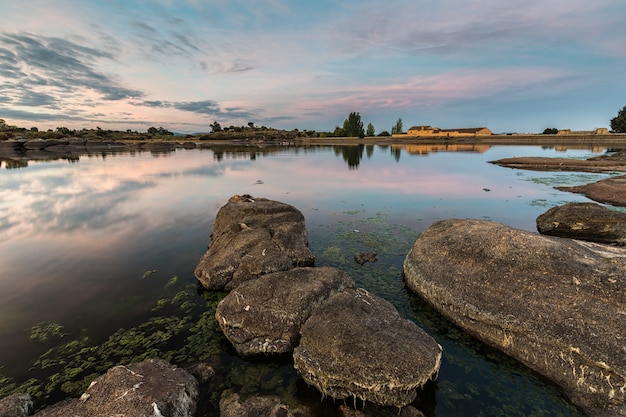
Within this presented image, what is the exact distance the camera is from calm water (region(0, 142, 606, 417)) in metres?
8.73

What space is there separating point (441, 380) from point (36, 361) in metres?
13.3

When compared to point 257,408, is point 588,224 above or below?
above

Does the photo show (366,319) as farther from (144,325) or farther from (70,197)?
(70,197)

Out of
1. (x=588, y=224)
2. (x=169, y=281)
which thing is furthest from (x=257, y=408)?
(x=588, y=224)

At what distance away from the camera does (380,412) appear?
24.5 ft

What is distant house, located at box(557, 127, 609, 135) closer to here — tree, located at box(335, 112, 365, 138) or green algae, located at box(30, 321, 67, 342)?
tree, located at box(335, 112, 365, 138)

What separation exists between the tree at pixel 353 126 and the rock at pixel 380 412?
189778 mm

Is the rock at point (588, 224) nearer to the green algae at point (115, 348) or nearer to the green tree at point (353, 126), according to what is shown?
the green algae at point (115, 348)

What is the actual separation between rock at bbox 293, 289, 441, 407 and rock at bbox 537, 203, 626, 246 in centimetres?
1827

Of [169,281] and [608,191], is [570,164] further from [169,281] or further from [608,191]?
[169,281]

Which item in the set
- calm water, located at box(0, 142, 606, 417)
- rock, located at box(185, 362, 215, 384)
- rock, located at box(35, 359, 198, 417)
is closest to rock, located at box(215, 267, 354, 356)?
calm water, located at box(0, 142, 606, 417)

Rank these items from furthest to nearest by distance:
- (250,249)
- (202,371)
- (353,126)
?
(353,126)
(250,249)
(202,371)

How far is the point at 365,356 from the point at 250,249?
8926mm

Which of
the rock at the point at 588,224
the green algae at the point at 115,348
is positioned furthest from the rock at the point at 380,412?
the rock at the point at 588,224
